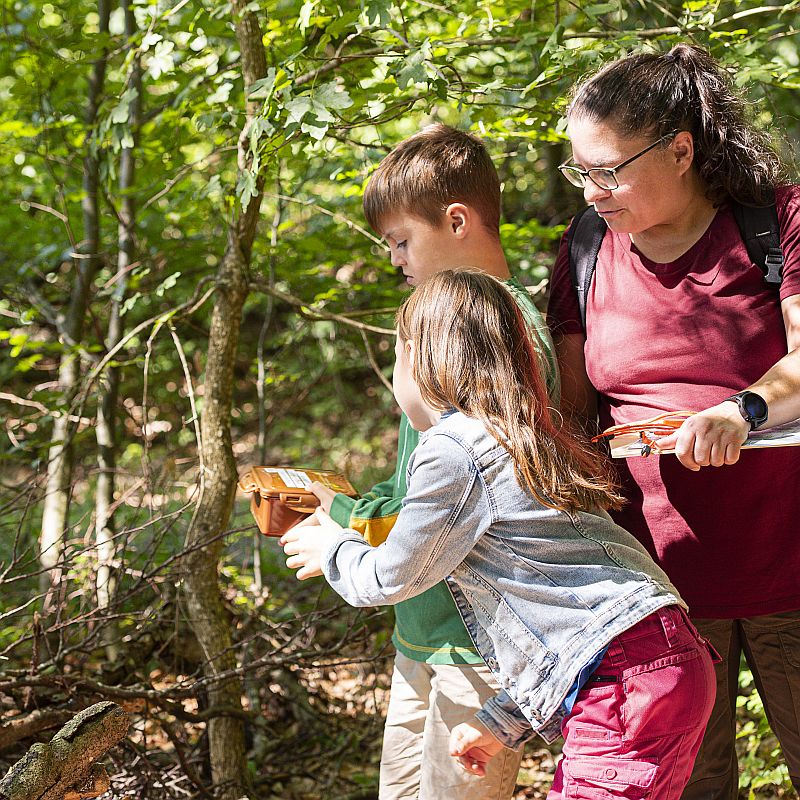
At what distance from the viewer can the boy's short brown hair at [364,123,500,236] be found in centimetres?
208

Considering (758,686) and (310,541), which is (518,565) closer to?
(310,541)

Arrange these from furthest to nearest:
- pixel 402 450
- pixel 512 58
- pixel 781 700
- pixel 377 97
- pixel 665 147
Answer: pixel 512 58
pixel 377 97
pixel 402 450
pixel 781 700
pixel 665 147

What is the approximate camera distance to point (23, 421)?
3.25 meters

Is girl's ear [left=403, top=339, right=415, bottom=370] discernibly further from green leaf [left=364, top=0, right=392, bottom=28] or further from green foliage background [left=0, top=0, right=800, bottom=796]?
green leaf [left=364, top=0, right=392, bottom=28]

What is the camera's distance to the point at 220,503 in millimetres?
2770

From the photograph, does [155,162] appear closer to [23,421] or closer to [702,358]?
[23,421]

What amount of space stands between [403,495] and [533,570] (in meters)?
0.53

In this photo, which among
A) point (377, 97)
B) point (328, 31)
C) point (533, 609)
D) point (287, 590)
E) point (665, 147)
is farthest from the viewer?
point (287, 590)

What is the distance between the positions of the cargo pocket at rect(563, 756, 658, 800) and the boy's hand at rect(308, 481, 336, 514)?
740 millimetres

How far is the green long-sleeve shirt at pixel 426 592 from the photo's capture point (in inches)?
73.8

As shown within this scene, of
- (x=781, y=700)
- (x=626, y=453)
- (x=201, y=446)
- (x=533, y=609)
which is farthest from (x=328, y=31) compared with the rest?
(x=781, y=700)

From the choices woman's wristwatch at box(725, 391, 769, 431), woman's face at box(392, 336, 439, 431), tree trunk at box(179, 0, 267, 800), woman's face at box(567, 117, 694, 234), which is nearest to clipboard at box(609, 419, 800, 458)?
woman's wristwatch at box(725, 391, 769, 431)

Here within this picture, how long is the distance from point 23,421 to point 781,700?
2.73 metres

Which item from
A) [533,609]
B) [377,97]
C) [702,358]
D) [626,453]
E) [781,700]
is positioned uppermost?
[377,97]
